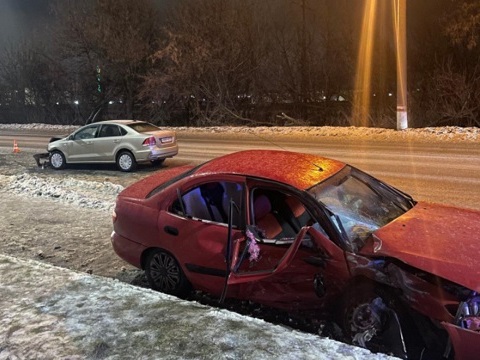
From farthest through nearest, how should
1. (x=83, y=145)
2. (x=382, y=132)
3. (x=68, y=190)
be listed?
(x=382, y=132)
(x=83, y=145)
(x=68, y=190)

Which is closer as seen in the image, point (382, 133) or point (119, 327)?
point (119, 327)

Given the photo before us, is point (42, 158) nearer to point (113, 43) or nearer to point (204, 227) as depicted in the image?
point (204, 227)

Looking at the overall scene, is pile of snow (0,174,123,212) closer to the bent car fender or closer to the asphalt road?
the asphalt road

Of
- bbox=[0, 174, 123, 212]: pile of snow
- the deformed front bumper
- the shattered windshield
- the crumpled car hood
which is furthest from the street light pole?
the crumpled car hood

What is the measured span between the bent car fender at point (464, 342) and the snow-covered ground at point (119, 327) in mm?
560

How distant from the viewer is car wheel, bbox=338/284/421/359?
350 cm

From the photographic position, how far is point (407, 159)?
13.3 m

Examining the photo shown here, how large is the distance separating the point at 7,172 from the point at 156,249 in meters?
10.7

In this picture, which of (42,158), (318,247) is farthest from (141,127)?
(318,247)

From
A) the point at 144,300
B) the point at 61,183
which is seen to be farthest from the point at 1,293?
the point at 61,183

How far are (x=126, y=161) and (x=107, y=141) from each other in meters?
0.91

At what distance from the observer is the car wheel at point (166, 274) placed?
4781 mm

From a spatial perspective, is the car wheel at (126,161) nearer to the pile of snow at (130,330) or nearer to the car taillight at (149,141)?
the car taillight at (149,141)

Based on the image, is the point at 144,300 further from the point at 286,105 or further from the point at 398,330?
the point at 286,105
